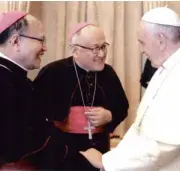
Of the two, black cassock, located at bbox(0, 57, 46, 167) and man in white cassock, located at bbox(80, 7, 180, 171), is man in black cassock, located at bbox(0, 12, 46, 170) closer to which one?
black cassock, located at bbox(0, 57, 46, 167)

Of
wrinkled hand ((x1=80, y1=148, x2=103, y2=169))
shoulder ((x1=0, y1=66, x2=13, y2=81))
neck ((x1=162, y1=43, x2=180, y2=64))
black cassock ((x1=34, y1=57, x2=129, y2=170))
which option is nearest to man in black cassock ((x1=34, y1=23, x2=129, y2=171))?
black cassock ((x1=34, y1=57, x2=129, y2=170))

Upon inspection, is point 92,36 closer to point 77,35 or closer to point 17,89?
point 77,35

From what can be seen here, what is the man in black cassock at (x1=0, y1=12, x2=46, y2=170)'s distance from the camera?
1.67 metres

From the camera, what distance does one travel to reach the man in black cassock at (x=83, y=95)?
2236 millimetres

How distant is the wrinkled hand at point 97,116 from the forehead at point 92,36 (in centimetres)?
44

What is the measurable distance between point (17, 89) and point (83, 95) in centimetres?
71

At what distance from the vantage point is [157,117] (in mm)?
1610

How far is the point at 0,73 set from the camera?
1736 millimetres

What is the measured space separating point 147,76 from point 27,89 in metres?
1.19

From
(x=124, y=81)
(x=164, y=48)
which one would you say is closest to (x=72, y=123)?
(x=164, y=48)

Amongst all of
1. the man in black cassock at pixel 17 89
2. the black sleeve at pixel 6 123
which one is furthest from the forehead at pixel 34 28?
the black sleeve at pixel 6 123

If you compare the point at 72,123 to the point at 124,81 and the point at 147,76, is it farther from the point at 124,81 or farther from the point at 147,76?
the point at 124,81

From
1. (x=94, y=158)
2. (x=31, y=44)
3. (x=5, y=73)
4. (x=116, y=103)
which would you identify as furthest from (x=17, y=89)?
(x=116, y=103)

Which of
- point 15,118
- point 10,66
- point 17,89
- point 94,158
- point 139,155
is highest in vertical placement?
point 10,66
